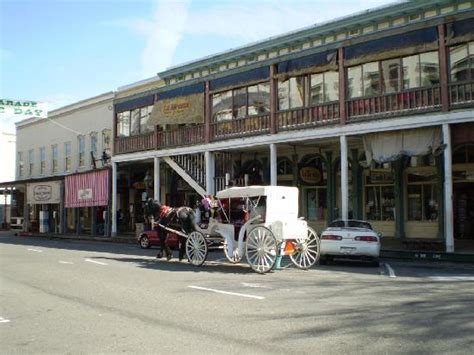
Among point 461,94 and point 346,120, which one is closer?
point 461,94

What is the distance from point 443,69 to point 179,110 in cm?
1342

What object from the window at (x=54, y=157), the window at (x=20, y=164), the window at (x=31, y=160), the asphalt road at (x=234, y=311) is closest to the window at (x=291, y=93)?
the asphalt road at (x=234, y=311)

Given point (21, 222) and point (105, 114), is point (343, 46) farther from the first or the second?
point (21, 222)

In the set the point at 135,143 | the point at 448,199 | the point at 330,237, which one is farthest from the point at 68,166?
the point at 448,199

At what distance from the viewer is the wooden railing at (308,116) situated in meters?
22.0

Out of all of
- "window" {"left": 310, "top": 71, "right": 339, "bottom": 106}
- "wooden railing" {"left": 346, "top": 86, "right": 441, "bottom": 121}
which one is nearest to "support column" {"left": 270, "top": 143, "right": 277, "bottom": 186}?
"window" {"left": 310, "top": 71, "right": 339, "bottom": 106}

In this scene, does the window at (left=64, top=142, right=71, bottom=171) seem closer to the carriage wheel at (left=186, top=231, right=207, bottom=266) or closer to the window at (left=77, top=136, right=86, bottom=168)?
the window at (left=77, top=136, right=86, bottom=168)

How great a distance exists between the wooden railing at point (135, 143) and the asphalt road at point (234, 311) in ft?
50.8

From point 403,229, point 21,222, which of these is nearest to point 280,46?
point 403,229

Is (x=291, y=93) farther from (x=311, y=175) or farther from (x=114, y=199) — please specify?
(x=114, y=199)

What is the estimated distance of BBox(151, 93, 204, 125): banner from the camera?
89.1 ft

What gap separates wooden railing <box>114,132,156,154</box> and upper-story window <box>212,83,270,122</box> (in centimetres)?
496

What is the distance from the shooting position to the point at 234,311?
9.08 meters

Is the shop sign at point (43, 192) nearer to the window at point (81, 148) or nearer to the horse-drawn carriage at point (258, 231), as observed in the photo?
the window at point (81, 148)
